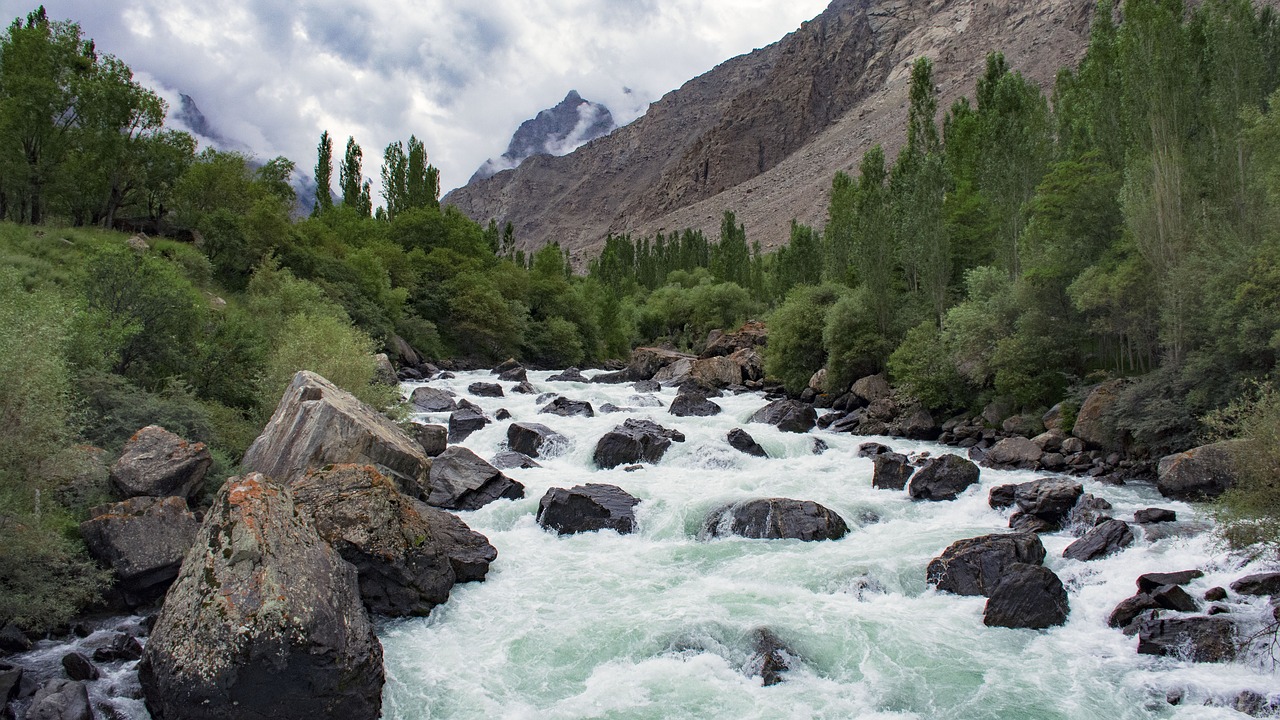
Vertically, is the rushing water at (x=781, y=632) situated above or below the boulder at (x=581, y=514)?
below

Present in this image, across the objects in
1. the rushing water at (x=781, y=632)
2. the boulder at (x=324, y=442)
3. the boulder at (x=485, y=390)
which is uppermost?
the boulder at (x=485, y=390)

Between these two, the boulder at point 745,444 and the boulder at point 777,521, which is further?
the boulder at point 745,444

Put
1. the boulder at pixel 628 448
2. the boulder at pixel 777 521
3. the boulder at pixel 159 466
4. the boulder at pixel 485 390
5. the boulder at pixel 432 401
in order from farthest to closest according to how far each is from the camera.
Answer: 1. the boulder at pixel 485 390
2. the boulder at pixel 432 401
3. the boulder at pixel 628 448
4. the boulder at pixel 777 521
5. the boulder at pixel 159 466

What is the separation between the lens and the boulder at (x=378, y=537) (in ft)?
46.2

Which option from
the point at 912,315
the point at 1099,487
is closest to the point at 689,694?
the point at 1099,487

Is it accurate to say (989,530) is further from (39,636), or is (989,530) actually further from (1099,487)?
(39,636)

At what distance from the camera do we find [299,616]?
35.0 feet

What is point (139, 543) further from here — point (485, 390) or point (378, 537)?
point (485, 390)

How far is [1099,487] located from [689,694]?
1623 centimetres

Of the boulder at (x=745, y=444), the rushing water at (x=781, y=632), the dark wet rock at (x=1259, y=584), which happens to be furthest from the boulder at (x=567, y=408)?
the dark wet rock at (x=1259, y=584)

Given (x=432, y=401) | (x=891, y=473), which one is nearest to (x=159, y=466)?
(x=432, y=401)

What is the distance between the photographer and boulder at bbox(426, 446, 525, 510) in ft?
67.4

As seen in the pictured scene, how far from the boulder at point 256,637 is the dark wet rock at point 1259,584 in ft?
48.9

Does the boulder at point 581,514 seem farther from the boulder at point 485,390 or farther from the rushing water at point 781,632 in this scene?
the boulder at point 485,390
